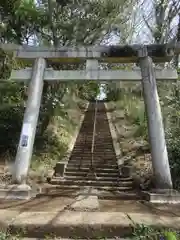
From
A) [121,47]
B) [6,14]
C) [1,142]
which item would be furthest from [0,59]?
[121,47]

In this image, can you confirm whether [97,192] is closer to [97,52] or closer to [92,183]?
→ [92,183]

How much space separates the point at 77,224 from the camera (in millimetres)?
4777

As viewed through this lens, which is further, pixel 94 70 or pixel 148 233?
pixel 94 70

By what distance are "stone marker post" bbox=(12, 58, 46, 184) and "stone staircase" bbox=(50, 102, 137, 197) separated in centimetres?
166

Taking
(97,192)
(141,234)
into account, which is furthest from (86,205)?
(97,192)

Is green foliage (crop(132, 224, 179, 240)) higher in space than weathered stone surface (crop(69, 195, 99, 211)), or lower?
lower

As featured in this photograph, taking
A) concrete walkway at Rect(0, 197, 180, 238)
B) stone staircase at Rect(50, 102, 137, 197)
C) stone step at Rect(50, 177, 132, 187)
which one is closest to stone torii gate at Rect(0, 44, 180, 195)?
stone step at Rect(50, 177, 132, 187)

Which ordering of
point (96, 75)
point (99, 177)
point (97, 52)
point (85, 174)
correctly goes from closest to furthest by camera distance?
1. point (96, 75)
2. point (97, 52)
3. point (99, 177)
4. point (85, 174)

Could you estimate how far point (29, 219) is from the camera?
4922 millimetres

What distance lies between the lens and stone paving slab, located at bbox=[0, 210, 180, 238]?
4.67 m

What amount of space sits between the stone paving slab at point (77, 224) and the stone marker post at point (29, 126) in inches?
115

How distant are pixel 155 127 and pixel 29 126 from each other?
335cm

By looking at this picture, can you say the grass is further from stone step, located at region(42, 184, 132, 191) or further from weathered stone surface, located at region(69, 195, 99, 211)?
stone step, located at region(42, 184, 132, 191)

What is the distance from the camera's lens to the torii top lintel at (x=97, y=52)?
9172 millimetres
